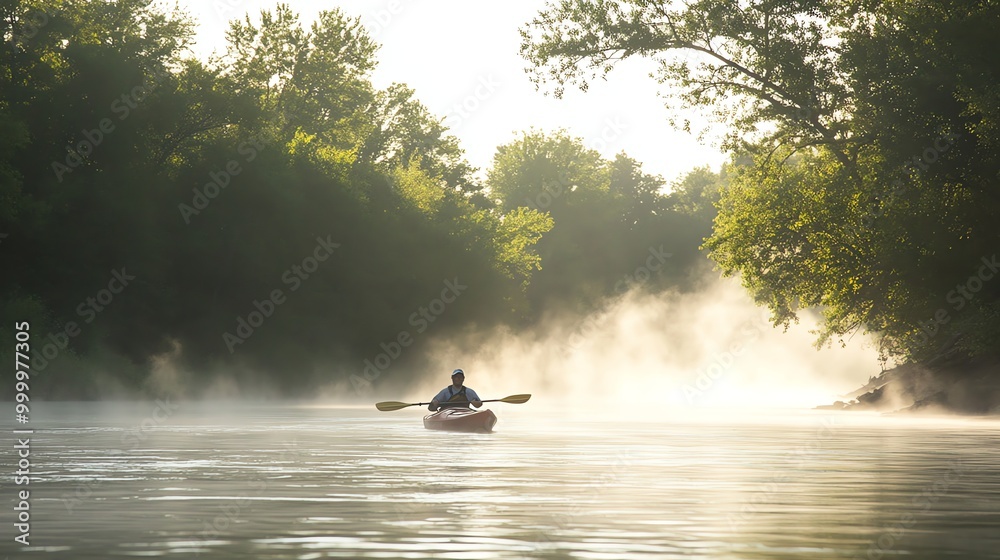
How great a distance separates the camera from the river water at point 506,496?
11062 millimetres

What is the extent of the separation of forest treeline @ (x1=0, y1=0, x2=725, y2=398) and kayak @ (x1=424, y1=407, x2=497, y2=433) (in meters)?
23.8

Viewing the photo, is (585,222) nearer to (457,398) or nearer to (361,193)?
(361,193)

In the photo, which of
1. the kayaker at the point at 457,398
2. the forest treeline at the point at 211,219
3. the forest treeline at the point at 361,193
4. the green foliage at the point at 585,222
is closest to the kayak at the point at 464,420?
the kayaker at the point at 457,398

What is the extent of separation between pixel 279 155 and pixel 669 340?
3495 centimetres

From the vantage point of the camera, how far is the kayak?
103ft

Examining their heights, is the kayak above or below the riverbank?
below

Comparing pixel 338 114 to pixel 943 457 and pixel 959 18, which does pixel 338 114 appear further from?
pixel 943 457

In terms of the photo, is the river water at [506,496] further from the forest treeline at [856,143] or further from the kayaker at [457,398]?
the forest treeline at [856,143]

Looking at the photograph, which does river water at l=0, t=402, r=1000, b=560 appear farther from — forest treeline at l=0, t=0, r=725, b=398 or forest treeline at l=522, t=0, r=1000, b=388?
forest treeline at l=0, t=0, r=725, b=398

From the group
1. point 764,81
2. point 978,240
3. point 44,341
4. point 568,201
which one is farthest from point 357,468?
point 568,201

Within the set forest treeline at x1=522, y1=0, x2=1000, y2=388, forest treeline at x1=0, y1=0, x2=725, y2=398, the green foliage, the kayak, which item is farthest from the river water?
the green foliage

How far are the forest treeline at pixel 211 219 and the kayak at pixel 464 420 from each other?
938 inches

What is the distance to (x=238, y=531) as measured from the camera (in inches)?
468

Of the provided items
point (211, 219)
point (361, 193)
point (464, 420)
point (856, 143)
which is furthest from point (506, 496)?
point (361, 193)
